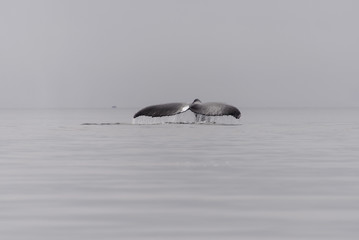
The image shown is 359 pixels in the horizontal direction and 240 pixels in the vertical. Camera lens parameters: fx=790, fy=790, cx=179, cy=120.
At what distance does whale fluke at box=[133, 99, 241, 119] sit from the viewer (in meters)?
47.7

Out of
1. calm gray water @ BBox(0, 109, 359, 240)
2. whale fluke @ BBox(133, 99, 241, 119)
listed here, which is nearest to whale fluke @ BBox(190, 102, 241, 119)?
whale fluke @ BBox(133, 99, 241, 119)

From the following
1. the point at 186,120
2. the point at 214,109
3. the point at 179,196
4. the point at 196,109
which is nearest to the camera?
the point at 179,196

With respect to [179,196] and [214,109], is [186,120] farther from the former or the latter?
[179,196]

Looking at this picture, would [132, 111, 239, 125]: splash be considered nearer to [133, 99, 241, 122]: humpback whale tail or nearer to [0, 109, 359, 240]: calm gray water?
[133, 99, 241, 122]: humpback whale tail

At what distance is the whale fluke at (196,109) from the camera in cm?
4772

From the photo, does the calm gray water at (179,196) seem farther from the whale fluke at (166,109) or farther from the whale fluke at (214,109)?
the whale fluke at (166,109)

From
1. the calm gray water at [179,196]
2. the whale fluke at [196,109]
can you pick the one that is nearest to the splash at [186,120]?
the whale fluke at [196,109]

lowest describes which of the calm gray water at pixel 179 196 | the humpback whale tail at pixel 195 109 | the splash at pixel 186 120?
the calm gray water at pixel 179 196

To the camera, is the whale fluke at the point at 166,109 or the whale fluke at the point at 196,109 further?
the whale fluke at the point at 166,109

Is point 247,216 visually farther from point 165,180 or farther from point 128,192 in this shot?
point 165,180

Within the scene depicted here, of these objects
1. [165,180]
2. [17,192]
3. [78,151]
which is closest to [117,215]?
[17,192]

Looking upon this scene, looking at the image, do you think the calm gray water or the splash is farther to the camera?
the splash

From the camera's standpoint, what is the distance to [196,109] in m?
49.3

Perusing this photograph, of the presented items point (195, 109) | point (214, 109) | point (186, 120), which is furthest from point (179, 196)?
point (186, 120)
